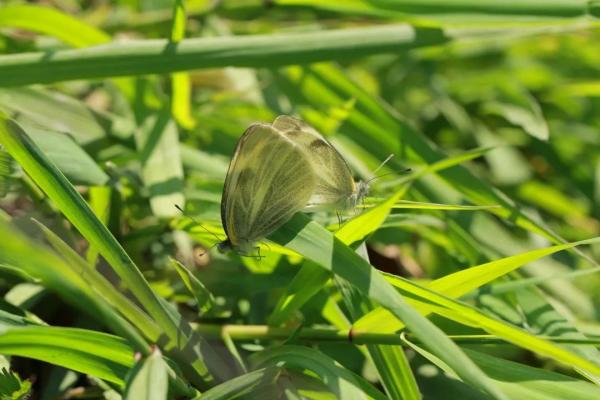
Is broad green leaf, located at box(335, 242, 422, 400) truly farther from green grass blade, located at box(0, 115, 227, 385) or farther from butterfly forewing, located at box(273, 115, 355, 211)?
green grass blade, located at box(0, 115, 227, 385)

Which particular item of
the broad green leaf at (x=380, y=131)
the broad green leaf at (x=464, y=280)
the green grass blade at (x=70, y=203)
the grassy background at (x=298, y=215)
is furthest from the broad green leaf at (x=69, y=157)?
the broad green leaf at (x=380, y=131)

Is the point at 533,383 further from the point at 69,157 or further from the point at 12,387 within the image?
the point at 69,157

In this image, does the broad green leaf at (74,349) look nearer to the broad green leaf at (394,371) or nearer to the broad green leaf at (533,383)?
the broad green leaf at (394,371)

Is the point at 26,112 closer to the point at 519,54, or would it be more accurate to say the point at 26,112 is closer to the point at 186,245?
the point at 186,245

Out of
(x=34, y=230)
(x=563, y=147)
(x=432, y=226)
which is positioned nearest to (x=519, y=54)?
(x=563, y=147)

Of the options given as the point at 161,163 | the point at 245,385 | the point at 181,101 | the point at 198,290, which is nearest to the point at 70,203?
the point at 198,290
